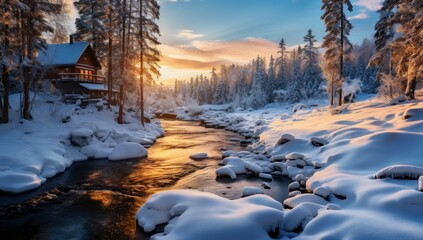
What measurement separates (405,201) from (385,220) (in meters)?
1.11

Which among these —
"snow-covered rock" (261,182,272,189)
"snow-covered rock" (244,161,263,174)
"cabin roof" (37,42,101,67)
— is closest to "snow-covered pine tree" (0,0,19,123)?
"cabin roof" (37,42,101,67)

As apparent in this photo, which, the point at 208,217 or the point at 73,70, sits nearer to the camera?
the point at 208,217

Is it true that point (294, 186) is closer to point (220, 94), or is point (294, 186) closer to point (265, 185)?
point (265, 185)

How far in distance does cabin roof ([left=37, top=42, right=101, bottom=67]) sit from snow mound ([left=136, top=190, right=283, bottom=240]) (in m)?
24.1

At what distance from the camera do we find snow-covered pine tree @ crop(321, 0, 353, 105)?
25.1m

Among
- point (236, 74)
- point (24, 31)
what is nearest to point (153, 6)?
point (24, 31)

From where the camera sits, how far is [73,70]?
1110 inches

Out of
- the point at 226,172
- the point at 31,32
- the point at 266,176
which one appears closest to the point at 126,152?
the point at 226,172

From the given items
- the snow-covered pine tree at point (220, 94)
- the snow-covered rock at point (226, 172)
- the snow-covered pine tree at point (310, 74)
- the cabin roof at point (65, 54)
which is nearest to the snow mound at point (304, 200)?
the snow-covered rock at point (226, 172)

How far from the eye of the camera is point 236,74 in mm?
115250

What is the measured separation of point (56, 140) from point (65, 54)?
55.2 ft

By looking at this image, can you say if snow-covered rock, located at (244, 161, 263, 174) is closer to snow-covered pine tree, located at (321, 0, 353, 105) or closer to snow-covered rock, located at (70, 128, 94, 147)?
snow-covered rock, located at (70, 128, 94, 147)

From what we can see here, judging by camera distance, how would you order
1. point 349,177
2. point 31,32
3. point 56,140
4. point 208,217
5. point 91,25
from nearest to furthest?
point 208,217 → point 349,177 → point 56,140 → point 31,32 → point 91,25

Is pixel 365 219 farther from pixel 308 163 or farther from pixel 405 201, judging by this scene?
pixel 308 163
